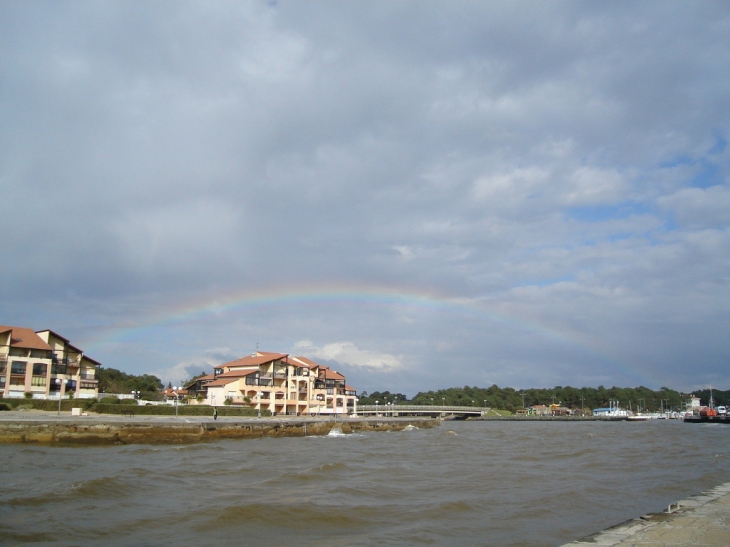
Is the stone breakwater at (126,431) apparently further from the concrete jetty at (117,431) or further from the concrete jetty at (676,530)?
the concrete jetty at (676,530)

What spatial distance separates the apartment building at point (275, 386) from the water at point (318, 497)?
1824 inches

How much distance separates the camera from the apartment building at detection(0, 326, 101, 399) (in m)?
59.3

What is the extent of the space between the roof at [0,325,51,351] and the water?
3825 cm

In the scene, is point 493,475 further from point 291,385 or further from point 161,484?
point 291,385

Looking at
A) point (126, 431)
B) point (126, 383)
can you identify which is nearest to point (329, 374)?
point (126, 383)

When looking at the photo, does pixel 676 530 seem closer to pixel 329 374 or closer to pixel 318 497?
pixel 318 497

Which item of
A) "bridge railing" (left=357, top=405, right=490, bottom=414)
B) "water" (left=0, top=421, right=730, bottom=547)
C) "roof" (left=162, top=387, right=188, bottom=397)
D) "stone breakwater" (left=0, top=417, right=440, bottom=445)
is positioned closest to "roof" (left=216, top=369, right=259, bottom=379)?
"roof" (left=162, top=387, right=188, bottom=397)

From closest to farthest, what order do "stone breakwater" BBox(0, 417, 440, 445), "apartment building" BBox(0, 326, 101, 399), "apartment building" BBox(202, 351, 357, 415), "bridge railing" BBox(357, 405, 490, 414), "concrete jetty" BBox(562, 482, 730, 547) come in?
"concrete jetty" BBox(562, 482, 730, 547) < "stone breakwater" BBox(0, 417, 440, 445) < "apartment building" BBox(0, 326, 101, 399) < "apartment building" BBox(202, 351, 357, 415) < "bridge railing" BBox(357, 405, 490, 414)

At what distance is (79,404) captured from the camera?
52.0 metres

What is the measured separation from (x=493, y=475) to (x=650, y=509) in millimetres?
8510

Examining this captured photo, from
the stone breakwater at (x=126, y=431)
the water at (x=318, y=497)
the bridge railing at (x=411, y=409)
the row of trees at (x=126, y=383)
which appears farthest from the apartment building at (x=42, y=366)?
the bridge railing at (x=411, y=409)

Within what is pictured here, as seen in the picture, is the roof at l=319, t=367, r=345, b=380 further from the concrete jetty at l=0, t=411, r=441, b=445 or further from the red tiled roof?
the concrete jetty at l=0, t=411, r=441, b=445

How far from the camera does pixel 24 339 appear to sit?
208 ft

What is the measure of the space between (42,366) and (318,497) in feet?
191
